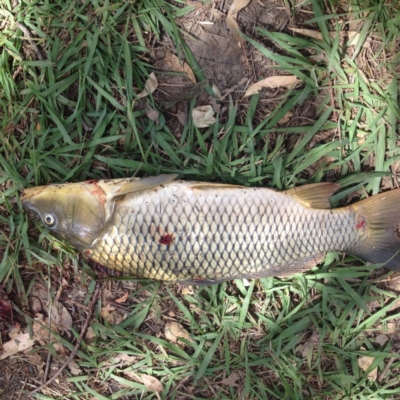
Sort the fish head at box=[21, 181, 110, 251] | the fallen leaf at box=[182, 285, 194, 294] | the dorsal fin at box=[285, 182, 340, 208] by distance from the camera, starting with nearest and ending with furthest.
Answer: the fish head at box=[21, 181, 110, 251] < the dorsal fin at box=[285, 182, 340, 208] < the fallen leaf at box=[182, 285, 194, 294]

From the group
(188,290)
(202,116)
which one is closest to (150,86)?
(202,116)

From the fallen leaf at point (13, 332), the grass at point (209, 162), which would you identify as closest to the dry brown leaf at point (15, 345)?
the fallen leaf at point (13, 332)

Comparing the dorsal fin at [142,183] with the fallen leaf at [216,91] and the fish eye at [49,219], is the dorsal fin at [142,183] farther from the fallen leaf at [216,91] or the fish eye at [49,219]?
the fallen leaf at [216,91]

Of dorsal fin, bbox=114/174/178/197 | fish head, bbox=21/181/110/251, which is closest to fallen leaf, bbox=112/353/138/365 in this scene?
fish head, bbox=21/181/110/251

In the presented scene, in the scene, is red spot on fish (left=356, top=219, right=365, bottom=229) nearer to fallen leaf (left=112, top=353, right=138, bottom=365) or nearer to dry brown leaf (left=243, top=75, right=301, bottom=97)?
dry brown leaf (left=243, top=75, right=301, bottom=97)

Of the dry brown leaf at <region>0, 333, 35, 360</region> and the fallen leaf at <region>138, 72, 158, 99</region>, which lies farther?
the dry brown leaf at <region>0, 333, 35, 360</region>

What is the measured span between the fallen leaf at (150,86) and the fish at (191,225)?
0.59 meters

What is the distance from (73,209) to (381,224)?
198 centimetres

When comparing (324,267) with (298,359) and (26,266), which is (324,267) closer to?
(298,359)

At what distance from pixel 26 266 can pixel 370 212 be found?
2.37 meters

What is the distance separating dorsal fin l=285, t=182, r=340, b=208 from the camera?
2762 millimetres

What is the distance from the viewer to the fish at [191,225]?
101 inches

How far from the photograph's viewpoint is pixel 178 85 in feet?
9.38

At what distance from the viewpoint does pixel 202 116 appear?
284 cm
